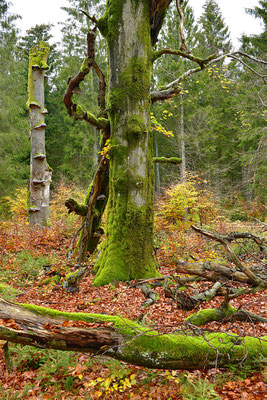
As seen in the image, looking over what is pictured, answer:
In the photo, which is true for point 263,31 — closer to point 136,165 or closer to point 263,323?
point 136,165

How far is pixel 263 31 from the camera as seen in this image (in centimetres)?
1703

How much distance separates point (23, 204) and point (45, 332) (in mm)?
15598

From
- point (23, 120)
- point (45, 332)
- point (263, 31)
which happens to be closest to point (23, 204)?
point (23, 120)

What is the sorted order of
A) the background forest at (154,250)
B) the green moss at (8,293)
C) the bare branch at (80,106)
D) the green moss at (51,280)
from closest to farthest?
1. the background forest at (154,250)
2. the green moss at (8,293)
3. the bare branch at (80,106)
4. the green moss at (51,280)

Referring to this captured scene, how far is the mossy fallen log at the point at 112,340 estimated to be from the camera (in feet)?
7.47

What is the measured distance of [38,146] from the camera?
1060cm

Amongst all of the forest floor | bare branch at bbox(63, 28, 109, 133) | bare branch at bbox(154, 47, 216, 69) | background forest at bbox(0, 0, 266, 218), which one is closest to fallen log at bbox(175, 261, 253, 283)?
the forest floor

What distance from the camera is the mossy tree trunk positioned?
5309mm

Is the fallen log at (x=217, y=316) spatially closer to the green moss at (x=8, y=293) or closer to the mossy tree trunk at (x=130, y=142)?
the mossy tree trunk at (x=130, y=142)

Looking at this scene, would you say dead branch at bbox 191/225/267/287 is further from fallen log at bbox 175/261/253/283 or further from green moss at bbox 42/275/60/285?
green moss at bbox 42/275/60/285

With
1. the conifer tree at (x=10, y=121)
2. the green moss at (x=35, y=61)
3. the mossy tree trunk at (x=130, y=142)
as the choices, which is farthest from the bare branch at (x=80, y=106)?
the conifer tree at (x=10, y=121)

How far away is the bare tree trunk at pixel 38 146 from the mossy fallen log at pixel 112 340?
27.2ft

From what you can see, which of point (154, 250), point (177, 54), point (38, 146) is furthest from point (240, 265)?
point (38, 146)

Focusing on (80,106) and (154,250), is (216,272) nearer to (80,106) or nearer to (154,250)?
(154,250)
